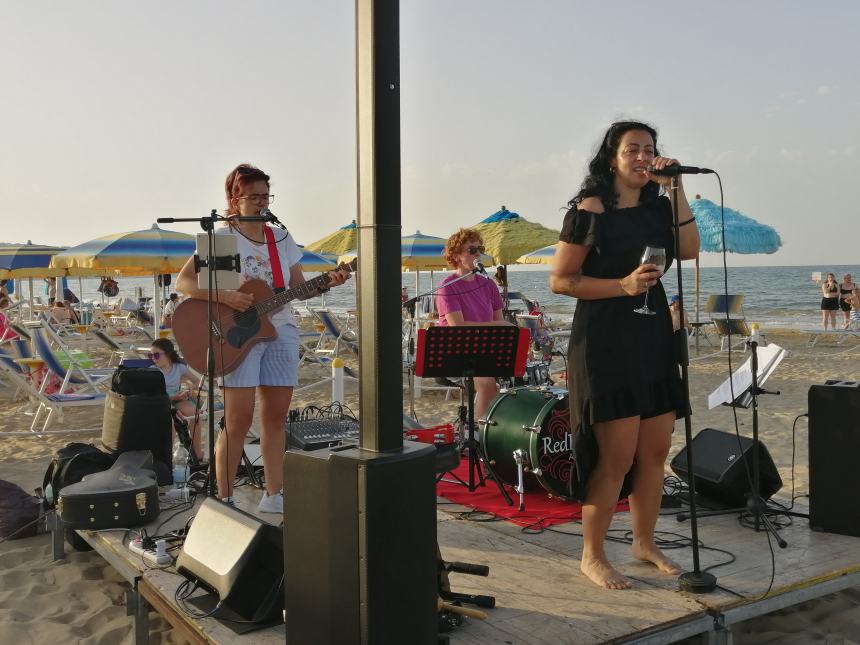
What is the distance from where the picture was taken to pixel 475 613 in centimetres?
282

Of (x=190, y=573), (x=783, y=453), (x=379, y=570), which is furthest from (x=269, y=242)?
(x=783, y=453)

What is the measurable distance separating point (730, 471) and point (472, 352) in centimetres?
155

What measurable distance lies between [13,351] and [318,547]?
347 inches

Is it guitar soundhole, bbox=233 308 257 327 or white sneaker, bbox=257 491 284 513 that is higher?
guitar soundhole, bbox=233 308 257 327

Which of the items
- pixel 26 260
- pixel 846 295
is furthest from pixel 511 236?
pixel 846 295

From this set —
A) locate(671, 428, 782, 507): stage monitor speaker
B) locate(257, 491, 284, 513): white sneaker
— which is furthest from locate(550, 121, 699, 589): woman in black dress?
locate(257, 491, 284, 513): white sneaker

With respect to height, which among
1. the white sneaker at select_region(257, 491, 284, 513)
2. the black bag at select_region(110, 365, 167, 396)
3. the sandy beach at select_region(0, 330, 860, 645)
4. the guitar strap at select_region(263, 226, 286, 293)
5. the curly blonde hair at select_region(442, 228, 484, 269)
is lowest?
the sandy beach at select_region(0, 330, 860, 645)

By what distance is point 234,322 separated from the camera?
404 centimetres

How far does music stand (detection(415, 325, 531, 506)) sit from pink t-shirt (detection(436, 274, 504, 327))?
3.00ft

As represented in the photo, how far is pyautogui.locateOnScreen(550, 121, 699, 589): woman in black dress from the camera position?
10.0ft

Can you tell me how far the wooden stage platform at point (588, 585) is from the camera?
2.81m

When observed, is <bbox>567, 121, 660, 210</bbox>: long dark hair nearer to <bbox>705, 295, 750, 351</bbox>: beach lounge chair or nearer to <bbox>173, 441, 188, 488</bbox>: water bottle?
<bbox>173, 441, 188, 488</bbox>: water bottle

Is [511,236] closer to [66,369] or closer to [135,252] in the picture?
[135,252]

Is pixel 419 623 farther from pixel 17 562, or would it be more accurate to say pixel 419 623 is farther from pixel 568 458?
pixel 17 562
